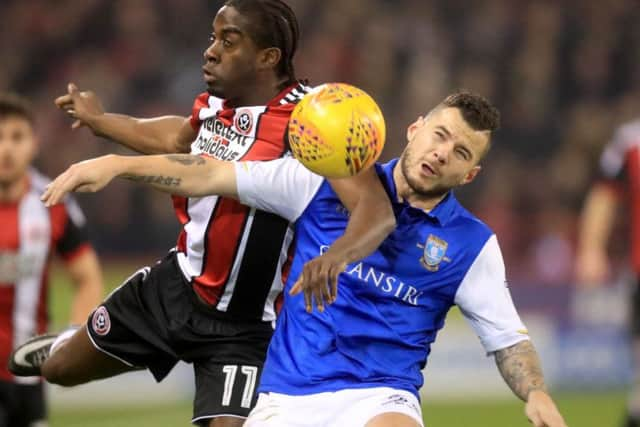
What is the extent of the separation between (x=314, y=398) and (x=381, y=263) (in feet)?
1.87

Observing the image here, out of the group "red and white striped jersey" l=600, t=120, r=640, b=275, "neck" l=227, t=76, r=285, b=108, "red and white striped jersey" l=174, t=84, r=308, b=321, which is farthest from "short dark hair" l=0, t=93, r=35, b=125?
"red and white striped jersey" l=600, t=120, r=640, b=275

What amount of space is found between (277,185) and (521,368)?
45.4 inches

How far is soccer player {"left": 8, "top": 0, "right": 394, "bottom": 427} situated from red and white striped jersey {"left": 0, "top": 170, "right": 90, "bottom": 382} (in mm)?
1676

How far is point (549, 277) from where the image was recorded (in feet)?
41.6

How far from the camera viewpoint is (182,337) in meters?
5.56

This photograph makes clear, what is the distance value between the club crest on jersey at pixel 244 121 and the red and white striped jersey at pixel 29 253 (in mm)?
2396

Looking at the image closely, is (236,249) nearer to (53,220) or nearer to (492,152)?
(53,220)

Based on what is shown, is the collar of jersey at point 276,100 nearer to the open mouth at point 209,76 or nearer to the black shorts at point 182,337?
the open mouth at point 209,76

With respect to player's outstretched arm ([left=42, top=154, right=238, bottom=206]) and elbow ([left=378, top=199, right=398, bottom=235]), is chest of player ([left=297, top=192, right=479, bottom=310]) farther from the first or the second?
player's outstretched arm ([left=42, top=154, right=238, bottom=206])

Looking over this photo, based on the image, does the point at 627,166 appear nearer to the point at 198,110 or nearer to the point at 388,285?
the point at 198,110

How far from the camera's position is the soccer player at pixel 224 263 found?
5.37 meters

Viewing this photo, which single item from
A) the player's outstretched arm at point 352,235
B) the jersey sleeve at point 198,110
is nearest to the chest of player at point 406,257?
the player's outstretched arm at point 352,235

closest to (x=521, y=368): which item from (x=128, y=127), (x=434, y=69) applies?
(x=128, y=127)

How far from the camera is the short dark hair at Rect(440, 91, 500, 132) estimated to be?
5.14 m
